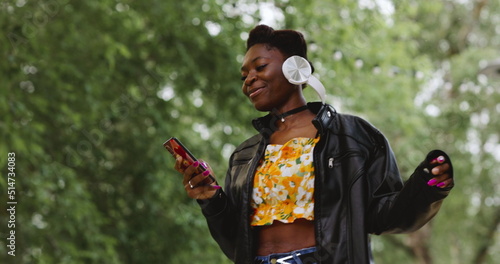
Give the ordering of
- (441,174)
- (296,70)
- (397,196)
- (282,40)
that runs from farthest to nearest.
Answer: (282,40) < (296,70) < (397,196) < (441,174)

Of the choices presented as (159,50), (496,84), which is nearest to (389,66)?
(159,50)

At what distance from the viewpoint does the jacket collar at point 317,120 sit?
300 cm

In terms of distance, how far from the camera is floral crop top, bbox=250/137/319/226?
292 cm

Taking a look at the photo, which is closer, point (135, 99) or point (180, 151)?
point (180, 151)

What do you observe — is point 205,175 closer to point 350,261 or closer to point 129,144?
point 350,261

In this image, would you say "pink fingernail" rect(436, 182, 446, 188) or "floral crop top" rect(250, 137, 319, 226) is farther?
"floral crop top" rect(250, 137, 319, 226)

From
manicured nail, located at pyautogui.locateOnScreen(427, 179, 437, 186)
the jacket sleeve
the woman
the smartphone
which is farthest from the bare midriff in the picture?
manicured nail, located at pyautogui.locateOnScreen(427, 179, 437, 186)

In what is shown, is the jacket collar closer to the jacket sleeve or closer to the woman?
the woman

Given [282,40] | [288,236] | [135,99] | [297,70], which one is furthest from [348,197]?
[135,99]

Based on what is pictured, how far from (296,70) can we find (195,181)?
2.19ft

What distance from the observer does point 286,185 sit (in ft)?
9.65

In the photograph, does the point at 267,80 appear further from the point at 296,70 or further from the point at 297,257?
the point at 297,257

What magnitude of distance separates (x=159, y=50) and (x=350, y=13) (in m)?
2.34

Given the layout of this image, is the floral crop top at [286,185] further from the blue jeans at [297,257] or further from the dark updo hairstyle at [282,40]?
the dark updo hairstyle at [282,40]
